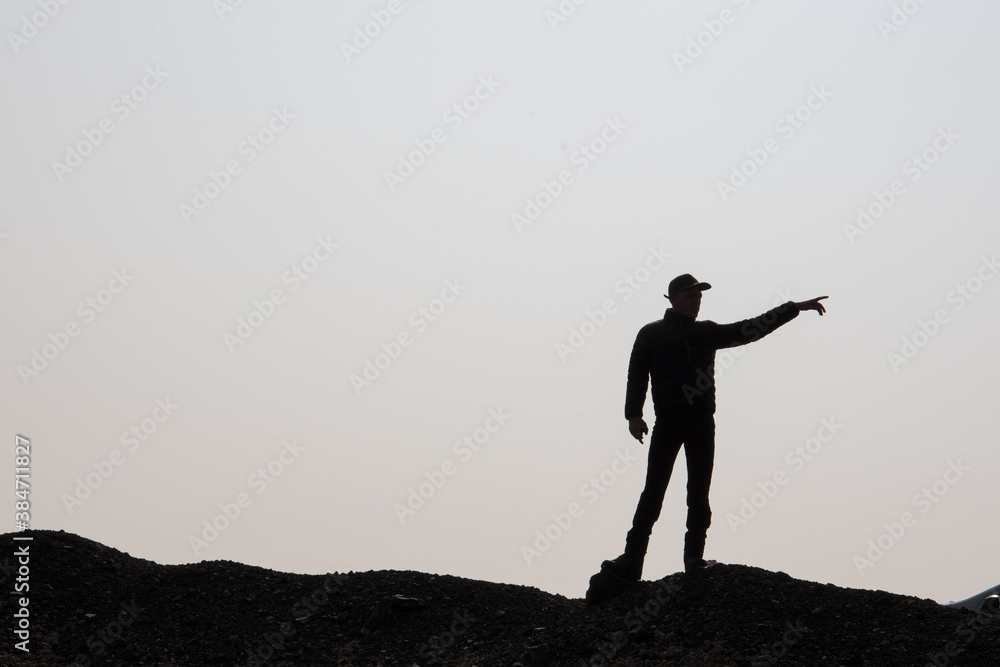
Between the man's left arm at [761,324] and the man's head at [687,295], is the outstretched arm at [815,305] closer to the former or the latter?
the man's left arm at [761,324]

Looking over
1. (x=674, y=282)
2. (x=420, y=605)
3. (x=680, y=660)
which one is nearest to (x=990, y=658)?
(x=680, y=660)

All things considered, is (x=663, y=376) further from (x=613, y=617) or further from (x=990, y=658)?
(x=990, y=658)

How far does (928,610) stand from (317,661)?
5043 millimetres

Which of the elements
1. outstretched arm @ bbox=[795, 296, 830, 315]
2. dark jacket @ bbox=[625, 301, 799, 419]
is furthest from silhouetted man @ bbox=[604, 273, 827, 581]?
outstretched arm @ bbox=[795, 296, 830, 315]

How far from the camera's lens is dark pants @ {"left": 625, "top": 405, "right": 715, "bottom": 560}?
10.1 metres

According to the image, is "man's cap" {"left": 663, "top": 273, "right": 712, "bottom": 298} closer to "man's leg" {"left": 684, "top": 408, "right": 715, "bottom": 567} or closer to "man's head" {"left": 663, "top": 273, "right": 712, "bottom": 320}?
"man's head" {"left": 663, "top": 273, "right": 712, "bottom": 320}

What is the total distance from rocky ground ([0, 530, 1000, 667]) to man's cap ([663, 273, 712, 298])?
252cm

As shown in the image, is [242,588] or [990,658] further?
[242,588]

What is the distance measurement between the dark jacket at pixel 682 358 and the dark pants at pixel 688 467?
5.3 inches

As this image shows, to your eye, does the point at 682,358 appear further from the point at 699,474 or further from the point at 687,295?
the point at 699,474

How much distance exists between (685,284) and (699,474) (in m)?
1.72

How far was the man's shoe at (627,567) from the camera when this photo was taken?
10.2 metres

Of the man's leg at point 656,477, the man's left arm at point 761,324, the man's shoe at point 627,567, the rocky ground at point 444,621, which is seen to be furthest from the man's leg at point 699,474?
the man's left arm at point 761,324

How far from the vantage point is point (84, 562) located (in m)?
11.6
